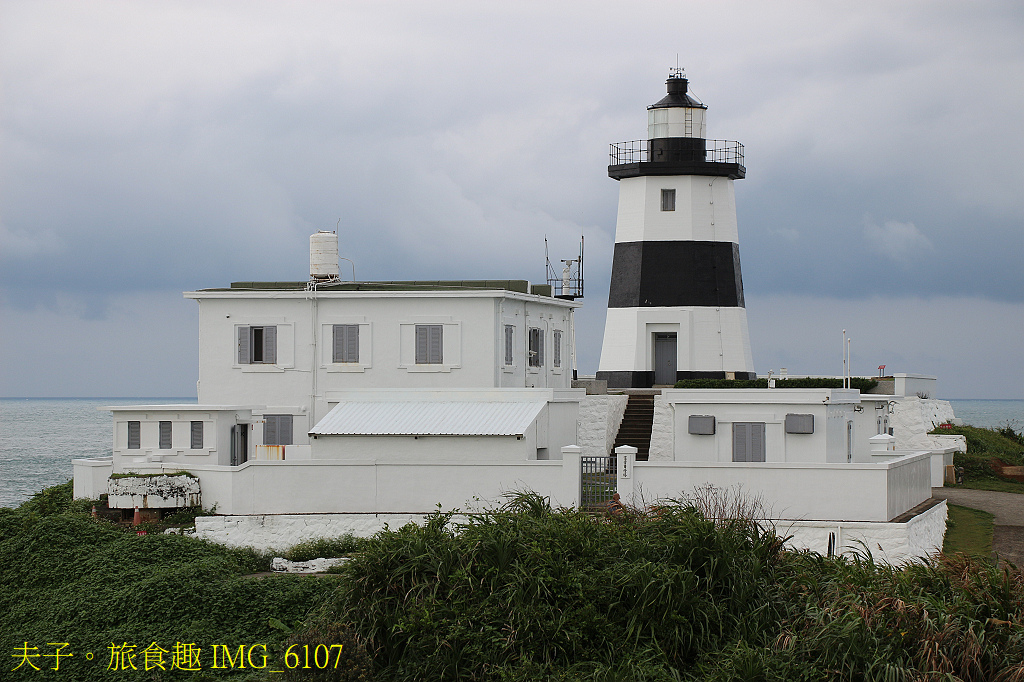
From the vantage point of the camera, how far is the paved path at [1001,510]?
22.7 meters

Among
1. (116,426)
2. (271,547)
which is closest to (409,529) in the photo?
(271,547)

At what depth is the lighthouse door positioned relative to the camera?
115ft

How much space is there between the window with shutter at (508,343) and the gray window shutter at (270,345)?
19.3 feet

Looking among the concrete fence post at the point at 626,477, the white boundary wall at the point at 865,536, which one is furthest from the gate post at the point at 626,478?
the white boundary wall at the point at 865,536

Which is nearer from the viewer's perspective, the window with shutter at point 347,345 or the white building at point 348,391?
the white building at point 348,391

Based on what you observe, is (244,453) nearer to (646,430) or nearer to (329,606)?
(646,430)

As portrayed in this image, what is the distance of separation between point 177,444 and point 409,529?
37.7 ft

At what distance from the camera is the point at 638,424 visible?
30766 mm

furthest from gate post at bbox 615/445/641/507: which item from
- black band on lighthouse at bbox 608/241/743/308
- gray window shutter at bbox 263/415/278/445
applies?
black band on lighthouse at bbox 608/241/743/308

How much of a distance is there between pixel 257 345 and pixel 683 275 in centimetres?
1308

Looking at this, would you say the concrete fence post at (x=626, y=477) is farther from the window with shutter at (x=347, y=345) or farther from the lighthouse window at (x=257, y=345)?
the lighthouse window at (x=257, y=345)

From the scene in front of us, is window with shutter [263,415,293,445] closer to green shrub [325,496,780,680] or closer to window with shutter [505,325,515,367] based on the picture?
window with shutter [505,325,515,367]

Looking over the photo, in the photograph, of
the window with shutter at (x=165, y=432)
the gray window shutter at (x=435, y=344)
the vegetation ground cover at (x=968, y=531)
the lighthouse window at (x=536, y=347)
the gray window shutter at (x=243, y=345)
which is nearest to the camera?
the vegetation ground cover at (x=968, y=531)

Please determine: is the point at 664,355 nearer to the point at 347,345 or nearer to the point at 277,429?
the point at 347,345
